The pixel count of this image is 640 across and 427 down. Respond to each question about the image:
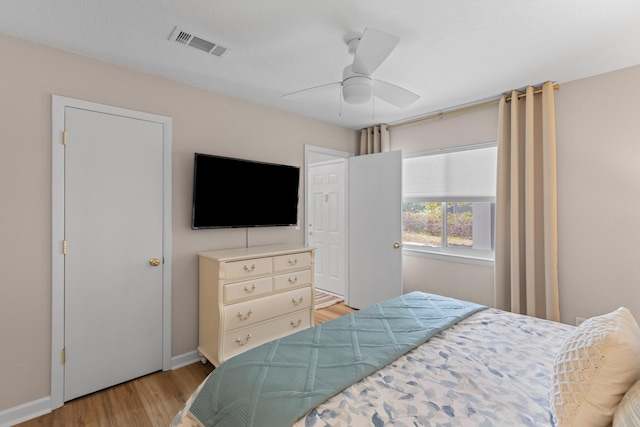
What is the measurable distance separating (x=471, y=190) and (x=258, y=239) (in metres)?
2.41

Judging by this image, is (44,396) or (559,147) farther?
(559,147)

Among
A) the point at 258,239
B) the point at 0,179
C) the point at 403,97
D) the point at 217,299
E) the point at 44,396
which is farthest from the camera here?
the point at 258,239

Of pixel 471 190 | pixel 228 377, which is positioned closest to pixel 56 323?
pixel 228 377

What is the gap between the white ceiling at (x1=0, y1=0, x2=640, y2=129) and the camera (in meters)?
1.68

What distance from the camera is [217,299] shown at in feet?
7.97

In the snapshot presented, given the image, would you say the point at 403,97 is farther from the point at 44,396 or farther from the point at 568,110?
Result: the point at 44,396

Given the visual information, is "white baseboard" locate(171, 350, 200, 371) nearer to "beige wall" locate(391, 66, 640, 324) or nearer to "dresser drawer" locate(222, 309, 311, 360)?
"dresser drawer" locate(222, 309, 311, 360)

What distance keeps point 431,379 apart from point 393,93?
5.89 feet

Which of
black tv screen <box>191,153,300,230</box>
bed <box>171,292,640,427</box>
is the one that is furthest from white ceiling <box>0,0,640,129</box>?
bed <box>171,292,640,427</box>

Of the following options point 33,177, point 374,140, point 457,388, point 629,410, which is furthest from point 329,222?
point 629,410

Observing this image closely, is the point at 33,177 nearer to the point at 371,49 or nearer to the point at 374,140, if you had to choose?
the point at 371,49

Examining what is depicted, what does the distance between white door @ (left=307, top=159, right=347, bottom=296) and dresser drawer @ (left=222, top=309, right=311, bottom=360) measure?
148 cm

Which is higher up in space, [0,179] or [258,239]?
[0,179]

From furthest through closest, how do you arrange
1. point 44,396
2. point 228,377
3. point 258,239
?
1. point 258,239
2. point 44,396
3. point 228,377
